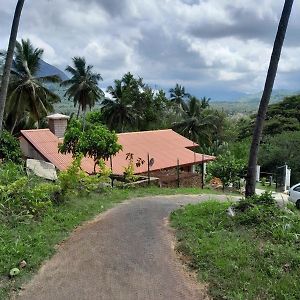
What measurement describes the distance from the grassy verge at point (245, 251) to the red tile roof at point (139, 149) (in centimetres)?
1271

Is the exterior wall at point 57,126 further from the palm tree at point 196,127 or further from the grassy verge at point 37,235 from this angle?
the palm tree at point 196,127

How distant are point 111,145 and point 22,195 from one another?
776 cm

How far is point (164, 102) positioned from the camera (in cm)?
5025

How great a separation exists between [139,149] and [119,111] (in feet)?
66.9

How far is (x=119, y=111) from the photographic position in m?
45.3

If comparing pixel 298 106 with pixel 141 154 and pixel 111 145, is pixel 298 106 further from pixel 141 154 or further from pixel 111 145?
pixel 111 145

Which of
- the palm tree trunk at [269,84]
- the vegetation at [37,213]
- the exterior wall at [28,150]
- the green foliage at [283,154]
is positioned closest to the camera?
the vegetation at [37,213]

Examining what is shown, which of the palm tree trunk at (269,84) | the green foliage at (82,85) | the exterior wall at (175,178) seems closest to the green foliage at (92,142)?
the exterior wall at (175,178)

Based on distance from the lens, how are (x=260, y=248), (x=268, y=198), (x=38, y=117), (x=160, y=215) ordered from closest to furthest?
(x=260, y=248), (x=268, y=198), (x=160, y=215), (x=38, y=117)

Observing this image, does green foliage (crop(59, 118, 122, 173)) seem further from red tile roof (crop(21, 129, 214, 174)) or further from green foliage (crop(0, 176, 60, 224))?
green foliage (crop(0, 176, 60, 224))

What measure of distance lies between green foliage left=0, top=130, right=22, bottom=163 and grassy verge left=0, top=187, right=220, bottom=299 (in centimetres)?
1180

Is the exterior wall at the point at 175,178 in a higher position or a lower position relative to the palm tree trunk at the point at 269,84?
lower

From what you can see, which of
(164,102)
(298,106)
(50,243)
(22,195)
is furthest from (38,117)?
(298,106)

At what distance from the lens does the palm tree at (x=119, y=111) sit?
4525cm
